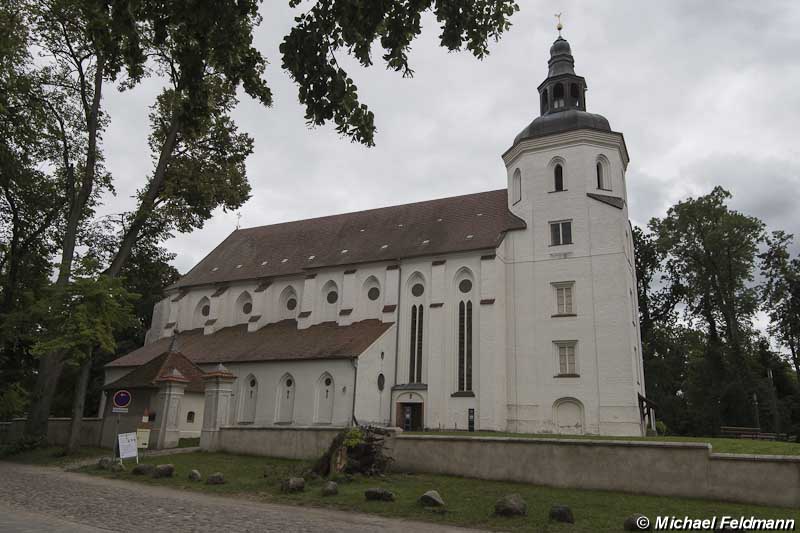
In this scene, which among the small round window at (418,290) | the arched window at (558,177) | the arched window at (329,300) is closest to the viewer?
the arched window at (558,177)

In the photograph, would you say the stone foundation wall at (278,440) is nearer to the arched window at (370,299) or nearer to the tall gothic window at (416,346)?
the tall gothic window at (416,346)

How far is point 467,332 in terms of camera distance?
2805cm

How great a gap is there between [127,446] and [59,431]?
1068 centimetres

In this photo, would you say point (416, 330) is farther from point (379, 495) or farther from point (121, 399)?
point (379, 495)

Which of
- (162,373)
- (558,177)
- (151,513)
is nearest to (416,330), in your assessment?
(558,177)

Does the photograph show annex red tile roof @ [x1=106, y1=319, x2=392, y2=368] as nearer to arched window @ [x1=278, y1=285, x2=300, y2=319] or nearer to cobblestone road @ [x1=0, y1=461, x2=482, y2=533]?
arched window @ [x1=278, y1=285, x2=300, y2=319]

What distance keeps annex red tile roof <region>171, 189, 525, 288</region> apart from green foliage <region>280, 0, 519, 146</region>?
850 inches

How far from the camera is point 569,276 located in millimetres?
27453

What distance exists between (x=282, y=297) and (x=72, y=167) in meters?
13.5

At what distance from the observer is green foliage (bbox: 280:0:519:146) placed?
21.4 feet

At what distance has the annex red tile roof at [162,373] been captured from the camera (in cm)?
2466

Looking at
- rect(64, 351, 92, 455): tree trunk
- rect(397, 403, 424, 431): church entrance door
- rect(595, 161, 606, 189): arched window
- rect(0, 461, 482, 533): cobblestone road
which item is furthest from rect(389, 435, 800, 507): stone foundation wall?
rect(595, 161, 606, 189): arched window

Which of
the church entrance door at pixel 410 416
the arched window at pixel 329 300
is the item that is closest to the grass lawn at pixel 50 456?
the church entrance door at pixel 410 416

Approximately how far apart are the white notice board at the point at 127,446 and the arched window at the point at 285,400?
10.6 m
